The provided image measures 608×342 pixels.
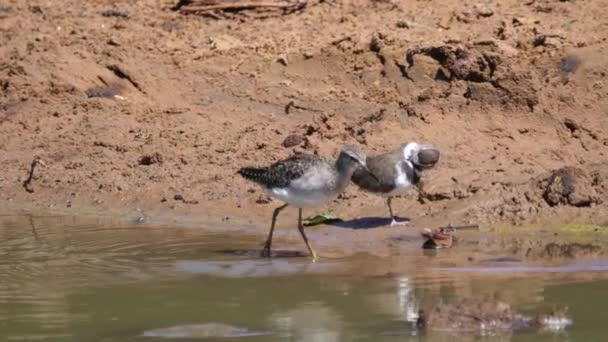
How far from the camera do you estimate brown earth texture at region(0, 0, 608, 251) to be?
11.7 metres

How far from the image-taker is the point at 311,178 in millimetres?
10156

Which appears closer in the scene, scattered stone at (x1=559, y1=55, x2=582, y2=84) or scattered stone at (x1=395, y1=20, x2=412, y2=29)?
scattered stone at (x1=559, y1=55, x2=582, y2=84)

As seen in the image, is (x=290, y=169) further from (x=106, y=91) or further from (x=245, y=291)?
(x=106, y=91)

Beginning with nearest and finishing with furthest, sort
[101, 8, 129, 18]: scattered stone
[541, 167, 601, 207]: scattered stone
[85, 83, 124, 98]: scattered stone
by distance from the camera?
1. [541, 167, 601, 207]: scattered stone
2. [85, 83, 124, 98]: scattered stone
3. [101, 8, 129, 18]: scattered stone

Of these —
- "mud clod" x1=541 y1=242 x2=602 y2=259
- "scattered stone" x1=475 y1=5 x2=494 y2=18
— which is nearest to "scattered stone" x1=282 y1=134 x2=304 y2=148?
"scattered stone" x1=475 y1=5 x2=494 y2=18

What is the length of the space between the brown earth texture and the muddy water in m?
1.44

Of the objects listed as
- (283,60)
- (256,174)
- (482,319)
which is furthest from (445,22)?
(482,319)

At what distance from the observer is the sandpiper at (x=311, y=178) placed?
10.2m

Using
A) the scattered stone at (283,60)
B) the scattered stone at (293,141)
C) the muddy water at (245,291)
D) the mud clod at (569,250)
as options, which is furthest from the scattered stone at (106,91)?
the mud clod at (569,250)

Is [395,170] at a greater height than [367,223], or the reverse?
[395,170]

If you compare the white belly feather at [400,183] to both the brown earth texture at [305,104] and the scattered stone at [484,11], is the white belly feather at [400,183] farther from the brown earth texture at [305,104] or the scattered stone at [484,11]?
the scattered stone at [484,11]

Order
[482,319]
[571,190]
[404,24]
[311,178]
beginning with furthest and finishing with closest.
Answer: [404,24] → [571,190] → [311,178] → [482,319]

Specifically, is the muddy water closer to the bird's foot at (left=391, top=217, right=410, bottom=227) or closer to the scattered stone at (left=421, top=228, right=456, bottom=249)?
the scattered stone at (left=421, top=228, right=456, bottom=249)

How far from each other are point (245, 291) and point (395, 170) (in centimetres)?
250
